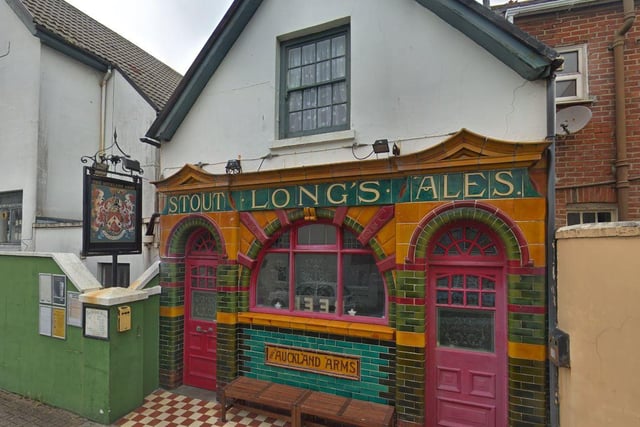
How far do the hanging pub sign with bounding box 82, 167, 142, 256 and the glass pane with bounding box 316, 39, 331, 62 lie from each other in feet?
13.6

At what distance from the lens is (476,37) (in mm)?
4555

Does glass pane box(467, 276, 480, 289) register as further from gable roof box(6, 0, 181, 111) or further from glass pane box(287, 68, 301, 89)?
gable roof box(6, 0, 181, 111)

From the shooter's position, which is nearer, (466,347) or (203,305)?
(466,347)

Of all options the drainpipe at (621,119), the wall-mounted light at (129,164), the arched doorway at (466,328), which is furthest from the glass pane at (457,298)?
the wall-mounted light at (129,164)

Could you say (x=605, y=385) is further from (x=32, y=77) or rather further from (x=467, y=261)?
(x=32, y=77)

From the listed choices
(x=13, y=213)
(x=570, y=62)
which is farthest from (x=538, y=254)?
(x=13, y=213)

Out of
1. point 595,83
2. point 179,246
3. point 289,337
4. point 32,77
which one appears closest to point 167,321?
point 179,246

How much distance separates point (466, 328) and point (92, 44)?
11427 millimetres

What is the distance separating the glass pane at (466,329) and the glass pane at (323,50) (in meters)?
4.42

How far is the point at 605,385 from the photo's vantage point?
278 cm

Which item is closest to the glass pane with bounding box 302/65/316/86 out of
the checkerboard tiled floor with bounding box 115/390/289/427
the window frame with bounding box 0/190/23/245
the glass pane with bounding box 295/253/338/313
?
the glass pane with bounding box 295/253/338/313

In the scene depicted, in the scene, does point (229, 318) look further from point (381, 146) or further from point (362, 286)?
point (381, 146)

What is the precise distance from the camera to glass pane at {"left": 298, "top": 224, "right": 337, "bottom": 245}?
546cm

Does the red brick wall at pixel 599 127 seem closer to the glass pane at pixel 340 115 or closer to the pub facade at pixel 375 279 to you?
the pub facade at pixel 375 279
